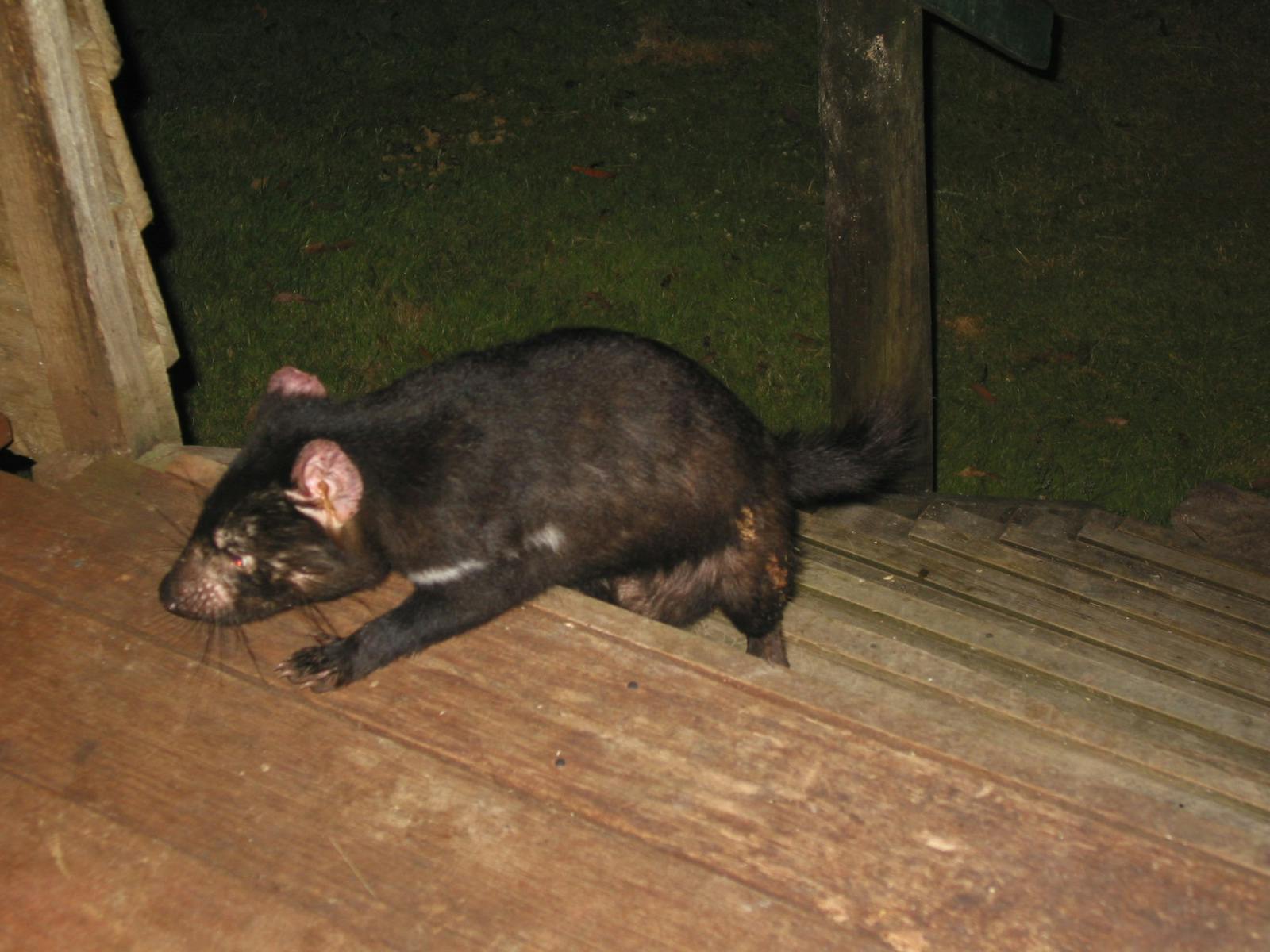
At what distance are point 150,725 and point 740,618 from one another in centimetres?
155

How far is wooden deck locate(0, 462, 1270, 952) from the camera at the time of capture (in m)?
2.07

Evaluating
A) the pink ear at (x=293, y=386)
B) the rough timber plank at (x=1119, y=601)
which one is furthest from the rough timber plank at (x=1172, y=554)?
the pink ear at (x=293, y=386)

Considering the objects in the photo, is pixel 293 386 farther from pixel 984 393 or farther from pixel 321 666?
pixel 984 393

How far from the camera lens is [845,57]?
4086 millimetres

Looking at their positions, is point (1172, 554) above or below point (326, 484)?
below

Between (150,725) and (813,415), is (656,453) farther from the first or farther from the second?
(813,415)

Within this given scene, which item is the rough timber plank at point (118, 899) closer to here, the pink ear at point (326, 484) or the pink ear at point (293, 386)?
the pink ear at point (326, 484)

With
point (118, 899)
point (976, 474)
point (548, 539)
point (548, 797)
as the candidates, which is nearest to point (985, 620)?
point (548, 539)

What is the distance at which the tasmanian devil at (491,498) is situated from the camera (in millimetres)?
2738

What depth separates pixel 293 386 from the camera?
3002 mm

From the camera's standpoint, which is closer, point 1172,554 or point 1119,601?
point 1119,601

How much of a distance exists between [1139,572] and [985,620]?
101 centimetres

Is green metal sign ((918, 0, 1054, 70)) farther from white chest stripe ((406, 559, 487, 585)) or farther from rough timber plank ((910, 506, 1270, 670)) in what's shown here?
white chest stripe ((406, 559, 487, 585))

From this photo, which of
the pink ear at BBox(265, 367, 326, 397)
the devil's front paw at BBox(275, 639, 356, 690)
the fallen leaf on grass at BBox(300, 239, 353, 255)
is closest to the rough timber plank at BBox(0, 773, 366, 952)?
the devil's front paw at BBox(275, 639, 356, 690)
